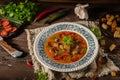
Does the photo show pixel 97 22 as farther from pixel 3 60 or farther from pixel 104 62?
pixel 3 60

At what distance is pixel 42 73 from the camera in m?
2.22

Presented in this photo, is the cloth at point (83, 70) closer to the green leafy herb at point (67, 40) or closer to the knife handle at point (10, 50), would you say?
the knife handle at point (10, 50)

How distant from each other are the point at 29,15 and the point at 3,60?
0.43 metres

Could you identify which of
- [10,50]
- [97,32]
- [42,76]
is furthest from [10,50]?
[97,32]

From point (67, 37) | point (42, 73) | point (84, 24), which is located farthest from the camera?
point (84, 24)

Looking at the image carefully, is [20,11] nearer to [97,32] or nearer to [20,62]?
[20,62]

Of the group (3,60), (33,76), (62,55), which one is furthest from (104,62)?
(3,60)

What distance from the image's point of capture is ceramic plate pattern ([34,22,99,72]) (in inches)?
87.6

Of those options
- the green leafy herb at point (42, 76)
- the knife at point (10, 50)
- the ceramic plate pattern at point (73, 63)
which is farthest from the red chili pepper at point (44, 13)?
the green leafy herb at point (42, 76)

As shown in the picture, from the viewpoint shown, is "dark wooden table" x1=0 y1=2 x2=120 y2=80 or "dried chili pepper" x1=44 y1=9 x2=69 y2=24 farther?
"dried chili pepper" x1=44 y1=9 x2=69 y2=24

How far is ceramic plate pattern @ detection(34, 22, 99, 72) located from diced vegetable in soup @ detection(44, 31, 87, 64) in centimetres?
3

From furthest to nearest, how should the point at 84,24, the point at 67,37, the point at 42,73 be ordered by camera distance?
the point at 84,24 → the point at 67,37 → the point at 42,73

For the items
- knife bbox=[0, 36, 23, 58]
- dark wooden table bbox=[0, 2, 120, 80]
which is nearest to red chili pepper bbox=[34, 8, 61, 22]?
dark wooden table bbox=[0, 2, 120, 80]

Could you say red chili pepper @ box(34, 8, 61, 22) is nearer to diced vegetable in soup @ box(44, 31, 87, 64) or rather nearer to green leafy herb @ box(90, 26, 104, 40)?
diced vegetable in soup @ box(44, 31, 87, 64)
